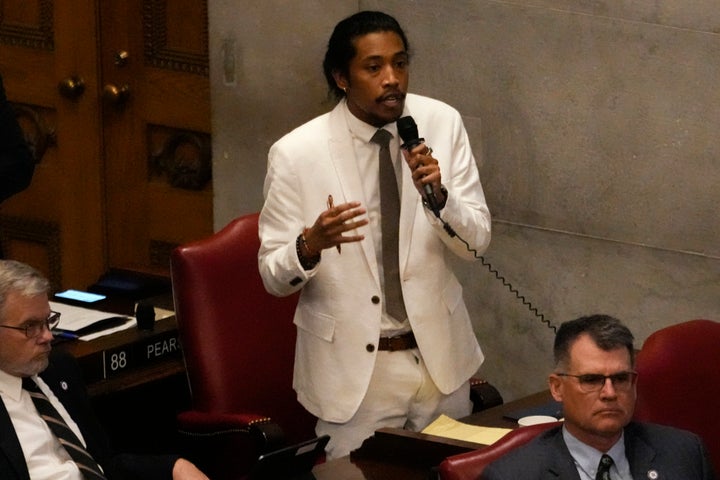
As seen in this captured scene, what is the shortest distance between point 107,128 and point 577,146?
92.3 inches

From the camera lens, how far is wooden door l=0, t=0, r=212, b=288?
645 cm

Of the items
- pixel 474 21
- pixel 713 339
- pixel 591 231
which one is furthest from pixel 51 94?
pixel 713 339

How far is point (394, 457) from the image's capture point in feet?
12.5

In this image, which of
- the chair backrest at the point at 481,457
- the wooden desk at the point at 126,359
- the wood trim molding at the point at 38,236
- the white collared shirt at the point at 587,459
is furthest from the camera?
the wood trim molding at the point at 38,236

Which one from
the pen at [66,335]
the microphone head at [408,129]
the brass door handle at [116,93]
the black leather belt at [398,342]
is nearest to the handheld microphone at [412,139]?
the microphone head at [408,129]

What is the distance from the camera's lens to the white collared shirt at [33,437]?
12.7 feet

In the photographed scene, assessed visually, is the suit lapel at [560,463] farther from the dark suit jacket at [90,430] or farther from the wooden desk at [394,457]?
the dark suit jacket at [90,430]

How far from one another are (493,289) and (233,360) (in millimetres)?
1214

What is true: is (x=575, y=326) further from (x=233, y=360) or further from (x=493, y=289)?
(x=493, y=289)

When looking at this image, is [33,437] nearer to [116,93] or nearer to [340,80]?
[340,80]

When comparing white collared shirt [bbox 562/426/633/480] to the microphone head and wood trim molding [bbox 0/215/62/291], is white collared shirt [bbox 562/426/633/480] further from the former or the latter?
wood trim molding [bbox 0/215/62/291]

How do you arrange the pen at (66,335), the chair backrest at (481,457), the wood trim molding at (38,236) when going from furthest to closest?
the wood trim molding at (38,236)
the pen at (66,335)
the chair backrest at (481,457)

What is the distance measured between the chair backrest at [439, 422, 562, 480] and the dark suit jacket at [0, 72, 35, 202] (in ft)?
6.16

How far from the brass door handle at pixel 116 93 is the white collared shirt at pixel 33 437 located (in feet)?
9.13
